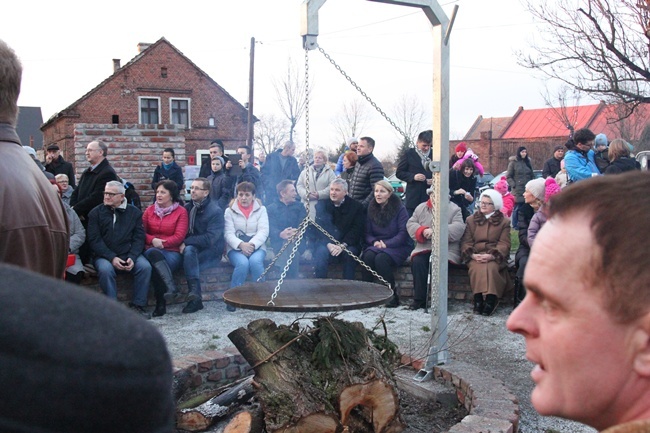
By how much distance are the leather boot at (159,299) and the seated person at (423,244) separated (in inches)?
111

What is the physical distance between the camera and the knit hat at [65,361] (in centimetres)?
57

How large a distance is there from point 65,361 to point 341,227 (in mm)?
7602

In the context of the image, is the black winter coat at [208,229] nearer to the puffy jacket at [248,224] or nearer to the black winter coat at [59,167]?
the puffy jacket at [248,224]

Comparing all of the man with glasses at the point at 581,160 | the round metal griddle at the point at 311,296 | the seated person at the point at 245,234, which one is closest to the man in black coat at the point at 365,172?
the seated person at the point at 245,234

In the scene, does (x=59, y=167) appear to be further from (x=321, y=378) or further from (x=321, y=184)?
(x=321, y=378)

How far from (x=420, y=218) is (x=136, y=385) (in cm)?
A: 742

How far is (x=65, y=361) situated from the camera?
574mm

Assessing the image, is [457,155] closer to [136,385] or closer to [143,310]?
[143,310]

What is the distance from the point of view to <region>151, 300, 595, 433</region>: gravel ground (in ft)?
16.8

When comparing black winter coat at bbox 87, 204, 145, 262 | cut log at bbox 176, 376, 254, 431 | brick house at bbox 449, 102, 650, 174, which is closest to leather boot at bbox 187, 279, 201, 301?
black winter coat at bbox 87, 204, 145, 262

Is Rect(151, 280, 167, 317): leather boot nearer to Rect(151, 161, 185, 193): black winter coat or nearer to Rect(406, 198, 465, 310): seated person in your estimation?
Rect(151, 161, 185, 193): black winter coat

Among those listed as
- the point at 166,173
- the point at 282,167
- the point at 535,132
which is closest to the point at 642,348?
the point at 166,173

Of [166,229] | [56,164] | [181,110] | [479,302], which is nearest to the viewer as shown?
[479,302]

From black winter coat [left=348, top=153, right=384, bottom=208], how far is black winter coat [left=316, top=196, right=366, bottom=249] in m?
0.62
